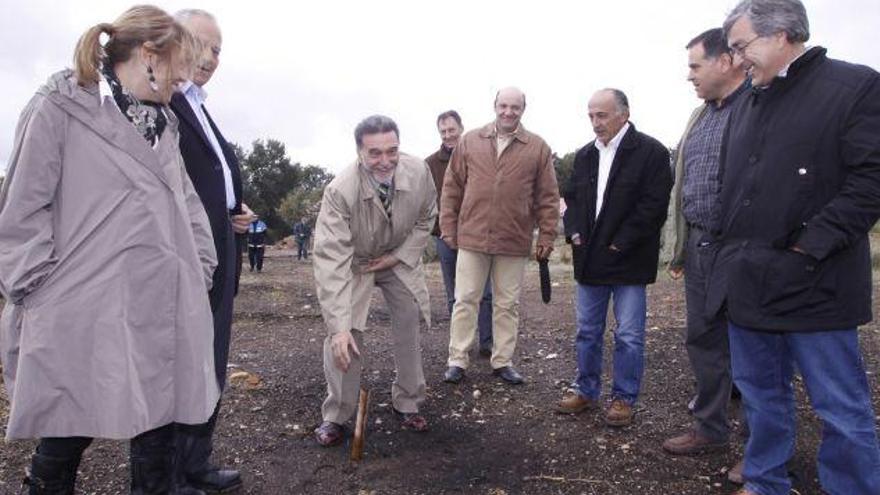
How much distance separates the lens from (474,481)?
142 inches

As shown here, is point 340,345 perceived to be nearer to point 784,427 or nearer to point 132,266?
point 132,266

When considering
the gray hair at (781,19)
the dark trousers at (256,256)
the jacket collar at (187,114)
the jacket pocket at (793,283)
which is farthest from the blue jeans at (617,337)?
the dark trousers at (256,256)

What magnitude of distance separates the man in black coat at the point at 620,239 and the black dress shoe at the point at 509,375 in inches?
29.0

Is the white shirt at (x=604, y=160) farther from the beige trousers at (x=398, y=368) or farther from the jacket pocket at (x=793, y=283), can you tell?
the jacket pocket at (x=793, y=283)

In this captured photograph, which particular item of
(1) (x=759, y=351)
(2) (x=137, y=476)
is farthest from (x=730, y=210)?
(2) (x=137, y=476)

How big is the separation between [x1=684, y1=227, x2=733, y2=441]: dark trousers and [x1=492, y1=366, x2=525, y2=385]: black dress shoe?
1.58 metres

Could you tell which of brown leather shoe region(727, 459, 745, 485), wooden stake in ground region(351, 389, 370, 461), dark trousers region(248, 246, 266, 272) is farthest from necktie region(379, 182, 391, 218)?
dark trousers region(248, 246, 266, 272)

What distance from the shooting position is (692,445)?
12.7 ft

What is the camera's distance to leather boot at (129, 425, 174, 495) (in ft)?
8.43

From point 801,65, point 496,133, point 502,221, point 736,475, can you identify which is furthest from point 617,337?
point 801,65

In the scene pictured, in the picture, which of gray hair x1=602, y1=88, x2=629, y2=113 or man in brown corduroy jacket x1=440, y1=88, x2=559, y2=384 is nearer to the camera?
gray hair x1=602, y1=88, x2=629, y2=113

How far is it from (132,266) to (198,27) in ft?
4.87

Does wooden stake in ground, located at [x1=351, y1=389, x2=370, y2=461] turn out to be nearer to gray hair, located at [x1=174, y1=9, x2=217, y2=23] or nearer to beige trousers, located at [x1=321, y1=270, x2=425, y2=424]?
beige trousers, located at [x1=321, y1=270, x2=425, y2=424]

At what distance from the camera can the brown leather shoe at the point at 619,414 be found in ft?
14.0
